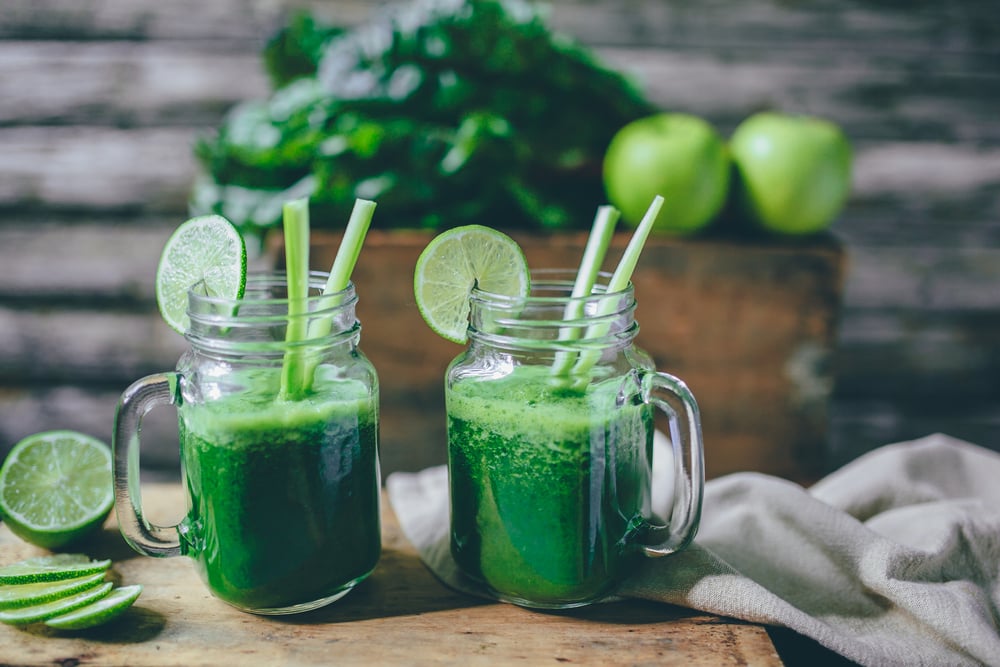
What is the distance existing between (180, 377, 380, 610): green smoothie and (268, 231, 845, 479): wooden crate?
59 centimetres

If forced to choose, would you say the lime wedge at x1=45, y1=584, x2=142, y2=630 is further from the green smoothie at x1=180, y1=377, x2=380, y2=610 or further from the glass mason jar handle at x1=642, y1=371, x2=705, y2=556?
the glass mason jar handle at x1=642, y1=371, x2=705, y2=556

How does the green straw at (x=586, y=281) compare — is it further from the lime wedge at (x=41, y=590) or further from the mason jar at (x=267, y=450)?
the lime wedge at (x=41, y=590)

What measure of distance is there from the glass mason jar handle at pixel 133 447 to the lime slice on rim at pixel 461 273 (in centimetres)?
26

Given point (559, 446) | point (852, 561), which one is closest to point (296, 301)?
point (559, 446)

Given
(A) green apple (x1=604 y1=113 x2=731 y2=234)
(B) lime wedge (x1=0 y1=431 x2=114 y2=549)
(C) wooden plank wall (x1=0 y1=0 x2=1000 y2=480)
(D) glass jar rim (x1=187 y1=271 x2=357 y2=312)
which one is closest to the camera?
(D) glass jar rim (x1=187 y1=271 x2=357 y2=312)

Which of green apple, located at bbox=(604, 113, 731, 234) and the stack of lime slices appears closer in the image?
the stack of lime slices

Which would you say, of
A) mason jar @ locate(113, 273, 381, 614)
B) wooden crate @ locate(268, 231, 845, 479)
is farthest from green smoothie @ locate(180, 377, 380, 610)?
wooden crate @ locate(268, 231, 845, 479)

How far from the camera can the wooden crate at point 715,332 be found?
4.61 feet

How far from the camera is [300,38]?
1.72 metres

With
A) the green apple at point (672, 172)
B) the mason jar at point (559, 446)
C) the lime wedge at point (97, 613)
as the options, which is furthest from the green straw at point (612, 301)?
the green apple at point (672, 172)

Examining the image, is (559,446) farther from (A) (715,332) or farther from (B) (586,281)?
(A) (715,332)

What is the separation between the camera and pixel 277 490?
0.77 metres

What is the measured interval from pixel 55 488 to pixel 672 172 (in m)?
1.02

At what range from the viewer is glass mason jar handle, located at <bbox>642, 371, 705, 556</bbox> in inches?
31.8
